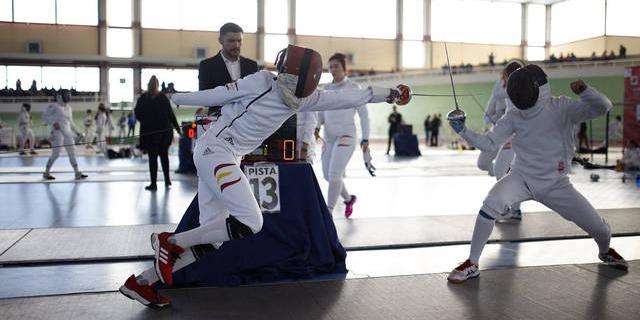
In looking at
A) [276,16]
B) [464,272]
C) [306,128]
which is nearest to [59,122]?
[306,128]

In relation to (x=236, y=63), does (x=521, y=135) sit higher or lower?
lower

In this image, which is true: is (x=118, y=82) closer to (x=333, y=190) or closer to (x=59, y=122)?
(x=59, y=122)

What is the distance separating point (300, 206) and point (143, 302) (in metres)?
1.27

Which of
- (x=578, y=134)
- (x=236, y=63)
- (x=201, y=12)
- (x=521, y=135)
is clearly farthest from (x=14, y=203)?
(x=201, y=12)

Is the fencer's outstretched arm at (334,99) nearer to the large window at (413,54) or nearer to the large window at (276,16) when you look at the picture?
the large window at (276,16)

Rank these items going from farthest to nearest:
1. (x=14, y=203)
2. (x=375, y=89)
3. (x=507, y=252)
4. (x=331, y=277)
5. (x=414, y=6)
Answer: (x=414, y=6)
(x=14, y=203)
(x=507, y=252)
(x=331, y=277)
(x=375, y=89)

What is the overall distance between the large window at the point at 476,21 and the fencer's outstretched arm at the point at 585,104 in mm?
31853

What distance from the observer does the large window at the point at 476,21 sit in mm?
35125

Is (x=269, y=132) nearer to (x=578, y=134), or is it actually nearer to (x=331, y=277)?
(x=331, y=277)

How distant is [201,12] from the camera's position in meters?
31.8

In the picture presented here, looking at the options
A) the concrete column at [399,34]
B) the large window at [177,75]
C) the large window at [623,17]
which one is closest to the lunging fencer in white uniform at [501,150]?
the large window at [177,75]

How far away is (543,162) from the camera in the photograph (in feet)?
12.7

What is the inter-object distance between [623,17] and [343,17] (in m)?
14.9

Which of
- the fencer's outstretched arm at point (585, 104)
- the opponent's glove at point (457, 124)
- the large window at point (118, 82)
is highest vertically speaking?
the large window at point (118, 82)
